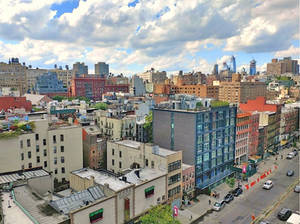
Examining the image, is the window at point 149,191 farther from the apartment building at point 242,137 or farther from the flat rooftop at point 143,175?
the apartment building at point 242,137

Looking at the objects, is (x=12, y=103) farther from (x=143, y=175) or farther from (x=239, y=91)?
(x=239, y=91)

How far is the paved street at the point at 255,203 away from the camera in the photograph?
164 feet

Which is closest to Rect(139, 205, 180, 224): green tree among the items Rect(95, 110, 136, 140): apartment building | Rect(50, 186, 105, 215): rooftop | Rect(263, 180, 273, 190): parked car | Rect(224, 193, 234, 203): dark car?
Rect(50, 186, 105, 215): rooftop

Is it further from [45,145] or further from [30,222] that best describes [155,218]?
[45,145]

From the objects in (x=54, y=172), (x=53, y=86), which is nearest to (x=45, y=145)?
(x=54, y=172)

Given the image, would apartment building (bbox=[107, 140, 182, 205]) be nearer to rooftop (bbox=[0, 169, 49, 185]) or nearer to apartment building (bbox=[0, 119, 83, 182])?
apartment building (bbox=[0, 119, 83, 182])

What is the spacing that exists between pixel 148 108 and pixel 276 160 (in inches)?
2049

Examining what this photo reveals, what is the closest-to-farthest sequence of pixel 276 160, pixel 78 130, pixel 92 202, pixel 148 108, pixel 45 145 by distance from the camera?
pixel 92 202, pixel 45 145, pixel 78 130, pixel 276 160, pixel 148 108

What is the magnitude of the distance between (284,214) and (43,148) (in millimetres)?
55026

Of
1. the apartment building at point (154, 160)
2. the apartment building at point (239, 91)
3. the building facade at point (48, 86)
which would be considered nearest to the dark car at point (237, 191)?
the apartment building at point (154, 160)

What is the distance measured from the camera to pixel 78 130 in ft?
202

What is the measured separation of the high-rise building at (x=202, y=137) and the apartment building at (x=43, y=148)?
22.4m

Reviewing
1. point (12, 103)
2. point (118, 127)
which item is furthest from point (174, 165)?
point (12, 103)

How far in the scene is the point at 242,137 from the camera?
77312 mm
